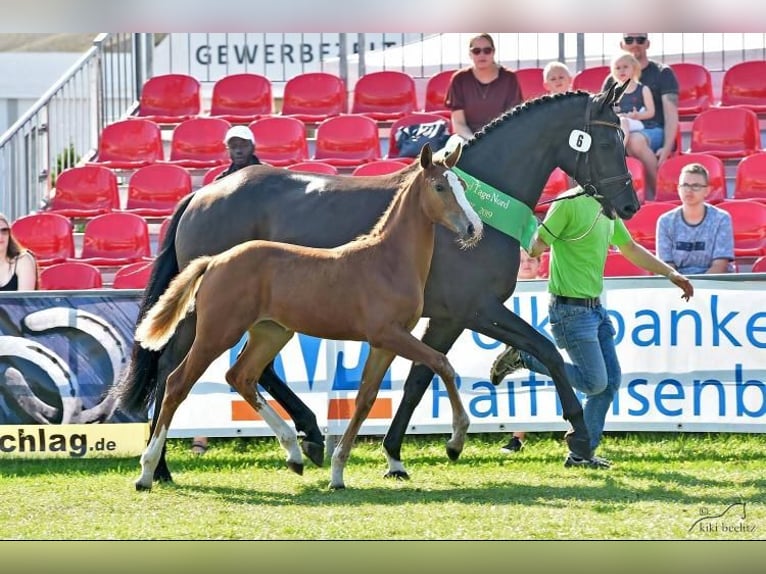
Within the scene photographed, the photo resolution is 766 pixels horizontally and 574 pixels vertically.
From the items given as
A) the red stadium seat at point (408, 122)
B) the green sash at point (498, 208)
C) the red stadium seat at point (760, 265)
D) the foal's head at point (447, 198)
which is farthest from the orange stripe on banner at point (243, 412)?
the red stadium seat at point (760, 265)

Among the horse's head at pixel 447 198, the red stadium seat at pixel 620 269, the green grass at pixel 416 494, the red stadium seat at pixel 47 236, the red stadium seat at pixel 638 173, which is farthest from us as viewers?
the red stadium seat at pixel 47 236

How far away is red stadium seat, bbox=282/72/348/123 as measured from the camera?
13.9 m

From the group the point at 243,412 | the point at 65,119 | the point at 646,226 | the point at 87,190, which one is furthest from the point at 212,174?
the point at 646,226

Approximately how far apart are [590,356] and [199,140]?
234 inches

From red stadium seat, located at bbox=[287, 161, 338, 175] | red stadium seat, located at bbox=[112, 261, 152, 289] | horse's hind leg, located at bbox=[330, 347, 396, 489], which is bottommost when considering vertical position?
horse's hind leg, located at bbox=[330, 347, 396, 489]

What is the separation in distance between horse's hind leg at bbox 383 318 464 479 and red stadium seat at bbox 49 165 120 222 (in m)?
5.26

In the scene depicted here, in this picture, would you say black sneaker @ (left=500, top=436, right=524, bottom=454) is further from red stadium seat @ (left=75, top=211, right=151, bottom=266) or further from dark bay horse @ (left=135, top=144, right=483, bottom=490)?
red stadium seat @ (left=75, top=211, right=151, bottom=266)

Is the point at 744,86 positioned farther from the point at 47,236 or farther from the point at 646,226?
the point at 47,236

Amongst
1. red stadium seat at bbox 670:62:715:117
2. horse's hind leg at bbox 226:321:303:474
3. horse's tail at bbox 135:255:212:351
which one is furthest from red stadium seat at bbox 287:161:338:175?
horse's tail at bbox 135:255:212:351

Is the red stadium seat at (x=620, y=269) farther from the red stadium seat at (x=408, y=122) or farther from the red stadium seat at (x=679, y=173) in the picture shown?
the red stadium seat at (x=408, y=122)

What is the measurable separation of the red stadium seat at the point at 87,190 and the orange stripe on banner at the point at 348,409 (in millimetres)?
4158

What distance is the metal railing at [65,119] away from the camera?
1316 cm

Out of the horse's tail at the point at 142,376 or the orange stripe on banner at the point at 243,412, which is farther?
the orange stripe on banner at the point at 243,412
